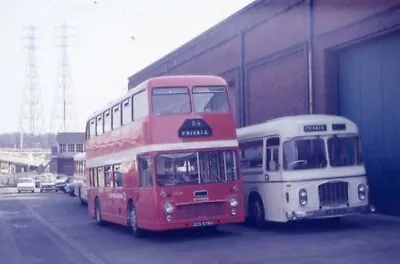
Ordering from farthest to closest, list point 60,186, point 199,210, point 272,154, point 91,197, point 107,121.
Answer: point 60,186, point 91,197, point 107,121, point 272,154, point 199,210

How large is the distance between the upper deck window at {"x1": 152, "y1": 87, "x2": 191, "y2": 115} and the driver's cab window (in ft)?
8.06

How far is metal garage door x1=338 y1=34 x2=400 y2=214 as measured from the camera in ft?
62.0

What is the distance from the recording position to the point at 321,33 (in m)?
21.9

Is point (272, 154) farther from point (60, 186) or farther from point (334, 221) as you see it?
point (60, 186)

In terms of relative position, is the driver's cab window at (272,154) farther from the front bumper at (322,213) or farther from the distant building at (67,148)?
the distant building at (67,148)

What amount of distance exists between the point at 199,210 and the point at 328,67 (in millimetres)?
8715

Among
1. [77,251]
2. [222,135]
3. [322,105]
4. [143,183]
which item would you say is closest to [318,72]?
[322,105]

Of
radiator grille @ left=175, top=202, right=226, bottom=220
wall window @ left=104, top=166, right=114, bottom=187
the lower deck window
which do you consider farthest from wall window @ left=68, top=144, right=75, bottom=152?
radiator grille @ left=175, top=202, right=226, bottom=220

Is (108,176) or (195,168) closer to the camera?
(195,168)

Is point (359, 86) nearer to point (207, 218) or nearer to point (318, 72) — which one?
point (318, 72)

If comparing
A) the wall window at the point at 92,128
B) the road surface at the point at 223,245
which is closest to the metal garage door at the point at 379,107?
the road surface at the point at 223,245

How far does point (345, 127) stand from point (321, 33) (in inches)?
254

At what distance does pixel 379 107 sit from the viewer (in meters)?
19.7

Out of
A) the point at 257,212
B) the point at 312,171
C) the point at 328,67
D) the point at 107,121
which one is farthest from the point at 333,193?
the point at 107,121
